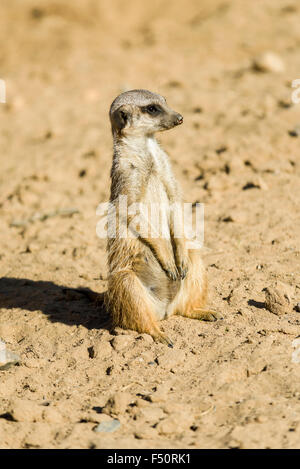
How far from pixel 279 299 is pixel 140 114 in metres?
1.36

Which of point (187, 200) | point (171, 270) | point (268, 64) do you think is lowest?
point (171, 270)

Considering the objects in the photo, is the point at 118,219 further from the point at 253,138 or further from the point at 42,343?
the point at 253,138

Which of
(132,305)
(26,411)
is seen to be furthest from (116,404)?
(132,305)

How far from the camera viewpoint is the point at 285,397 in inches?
114

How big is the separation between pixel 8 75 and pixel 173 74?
263 centimetres

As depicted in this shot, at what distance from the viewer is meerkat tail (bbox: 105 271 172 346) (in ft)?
11.8

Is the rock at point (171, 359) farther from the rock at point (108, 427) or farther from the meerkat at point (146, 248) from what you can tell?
the rock at point (108, 427)

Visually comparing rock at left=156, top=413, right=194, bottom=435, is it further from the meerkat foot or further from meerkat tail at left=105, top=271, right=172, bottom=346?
the meerkat foot

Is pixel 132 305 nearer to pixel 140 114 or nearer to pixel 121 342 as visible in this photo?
pixel 121 342

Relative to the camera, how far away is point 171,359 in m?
3.37

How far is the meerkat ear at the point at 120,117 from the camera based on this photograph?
3713mm

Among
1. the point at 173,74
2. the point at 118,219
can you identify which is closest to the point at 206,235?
the point at 118,219

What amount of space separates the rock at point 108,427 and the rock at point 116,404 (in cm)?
7

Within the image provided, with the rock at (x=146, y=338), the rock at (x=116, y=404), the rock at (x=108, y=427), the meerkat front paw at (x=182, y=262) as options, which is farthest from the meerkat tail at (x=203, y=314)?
the rock at (x=108, y=427)
